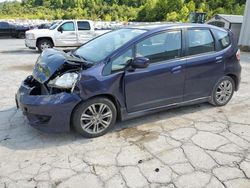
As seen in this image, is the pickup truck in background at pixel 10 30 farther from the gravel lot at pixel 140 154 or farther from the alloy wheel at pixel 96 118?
the alloy wheel at pixel 96 118

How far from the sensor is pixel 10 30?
21234 mm

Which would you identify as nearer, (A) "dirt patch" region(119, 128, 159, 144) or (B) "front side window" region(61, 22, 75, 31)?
(A) "dirt patch" region(119, 128, 159, 144)

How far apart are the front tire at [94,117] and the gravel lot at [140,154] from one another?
133 mm

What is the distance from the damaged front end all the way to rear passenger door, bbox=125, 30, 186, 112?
0.77m

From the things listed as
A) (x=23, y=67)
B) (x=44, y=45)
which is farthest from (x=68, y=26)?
(x=23, y=67)

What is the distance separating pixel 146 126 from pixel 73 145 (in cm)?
121

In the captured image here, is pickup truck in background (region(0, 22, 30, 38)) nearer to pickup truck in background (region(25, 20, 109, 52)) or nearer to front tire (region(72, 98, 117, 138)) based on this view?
pickup truck in background (region(25, 20, 109, 52))

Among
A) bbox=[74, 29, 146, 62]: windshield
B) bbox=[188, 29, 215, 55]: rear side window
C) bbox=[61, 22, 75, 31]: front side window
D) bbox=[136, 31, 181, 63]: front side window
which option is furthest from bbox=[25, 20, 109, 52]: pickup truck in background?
bbox=[136, 31, 181, 63]: front side window

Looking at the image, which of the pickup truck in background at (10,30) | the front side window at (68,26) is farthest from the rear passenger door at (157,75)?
the pickup truck in background at (10,30)

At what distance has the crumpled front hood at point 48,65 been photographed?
3.74m

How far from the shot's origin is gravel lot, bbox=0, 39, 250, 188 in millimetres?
2908

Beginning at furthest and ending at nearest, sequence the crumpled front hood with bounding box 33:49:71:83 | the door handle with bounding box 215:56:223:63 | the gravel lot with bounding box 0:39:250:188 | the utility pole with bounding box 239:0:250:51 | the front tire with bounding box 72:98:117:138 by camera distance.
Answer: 1. the utility pole with bounding box 239:0:250:51
2. the door handle with bounding box 215:56:223:63
3. the crumpled front hood with bounding box 33:49:71:83
4. the front tire with bounding box 72:98:117:138
5. the gravel lot with bounding box 0:39:250:188

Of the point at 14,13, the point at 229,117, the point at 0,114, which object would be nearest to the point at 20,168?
the point at 0,114

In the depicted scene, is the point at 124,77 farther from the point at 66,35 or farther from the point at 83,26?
the point at 83,26
